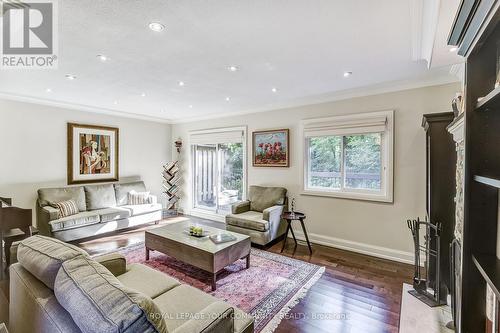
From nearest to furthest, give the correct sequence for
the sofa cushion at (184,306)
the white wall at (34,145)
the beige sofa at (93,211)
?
1. the sofa cushion at (184,306)
2. the beige sofa at (93,211)
3. the white wall at (34,145)

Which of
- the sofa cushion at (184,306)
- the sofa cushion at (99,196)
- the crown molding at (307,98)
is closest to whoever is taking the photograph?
the sofa cushion at (184,306)

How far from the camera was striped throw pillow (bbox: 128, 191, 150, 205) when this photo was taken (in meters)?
4.97

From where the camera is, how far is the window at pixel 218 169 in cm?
519

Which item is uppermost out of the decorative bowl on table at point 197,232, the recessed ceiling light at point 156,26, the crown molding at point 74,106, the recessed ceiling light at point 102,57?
the recessed ceiling light at point 102,57

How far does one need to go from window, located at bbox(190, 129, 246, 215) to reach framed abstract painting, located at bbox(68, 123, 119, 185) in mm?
1778

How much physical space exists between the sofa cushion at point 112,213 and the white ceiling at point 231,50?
80.6 inches

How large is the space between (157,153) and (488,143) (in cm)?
604

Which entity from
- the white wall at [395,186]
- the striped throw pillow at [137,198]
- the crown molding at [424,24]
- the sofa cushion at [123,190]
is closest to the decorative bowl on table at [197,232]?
the white wall at [395,186]

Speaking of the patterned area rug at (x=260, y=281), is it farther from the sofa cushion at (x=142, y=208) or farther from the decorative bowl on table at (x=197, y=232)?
the sofa cushion at (x=142, y=208)

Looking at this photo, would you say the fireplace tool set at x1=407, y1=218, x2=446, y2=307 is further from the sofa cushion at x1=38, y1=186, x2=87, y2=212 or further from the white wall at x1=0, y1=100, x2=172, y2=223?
the white wall at x1=0, y1=100, x2=172, y2=223

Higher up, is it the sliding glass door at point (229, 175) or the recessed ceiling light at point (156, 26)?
the recessed ceiling light at point (156, 26)

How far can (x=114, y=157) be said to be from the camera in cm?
514

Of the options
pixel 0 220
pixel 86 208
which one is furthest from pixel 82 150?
pixel 0 220

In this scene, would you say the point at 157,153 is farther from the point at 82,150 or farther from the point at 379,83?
the point at 379,83
